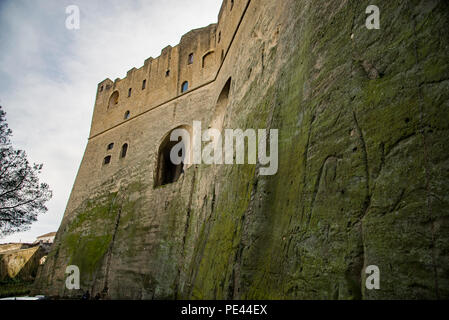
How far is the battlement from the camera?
10875 millimetres

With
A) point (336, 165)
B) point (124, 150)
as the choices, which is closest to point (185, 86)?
point (124, 150)

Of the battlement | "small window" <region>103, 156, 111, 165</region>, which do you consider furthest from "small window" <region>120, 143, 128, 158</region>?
the battlement

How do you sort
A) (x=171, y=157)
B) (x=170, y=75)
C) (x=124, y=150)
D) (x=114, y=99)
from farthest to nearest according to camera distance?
(x=114, y=99) → (x=124, y=150) → (x=170, y=75) → (x=171, y=157)

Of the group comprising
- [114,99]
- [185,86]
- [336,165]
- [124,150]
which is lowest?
[336,165]

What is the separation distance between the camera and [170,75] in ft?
44.0

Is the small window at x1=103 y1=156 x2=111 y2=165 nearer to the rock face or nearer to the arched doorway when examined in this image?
the arched doorway

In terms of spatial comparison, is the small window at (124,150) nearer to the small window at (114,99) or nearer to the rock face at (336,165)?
the small window at (114,99)

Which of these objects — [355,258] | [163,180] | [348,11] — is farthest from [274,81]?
[163,180]

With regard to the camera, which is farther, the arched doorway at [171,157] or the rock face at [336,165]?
the arched doorway at [171,157]

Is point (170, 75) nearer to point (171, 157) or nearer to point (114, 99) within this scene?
point (171, 157)

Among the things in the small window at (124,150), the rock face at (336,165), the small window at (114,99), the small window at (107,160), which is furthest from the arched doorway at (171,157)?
the small window at (114,99)

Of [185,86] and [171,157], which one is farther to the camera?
[185,86]

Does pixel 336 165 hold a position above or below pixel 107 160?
below

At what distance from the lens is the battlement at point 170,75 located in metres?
10.9
